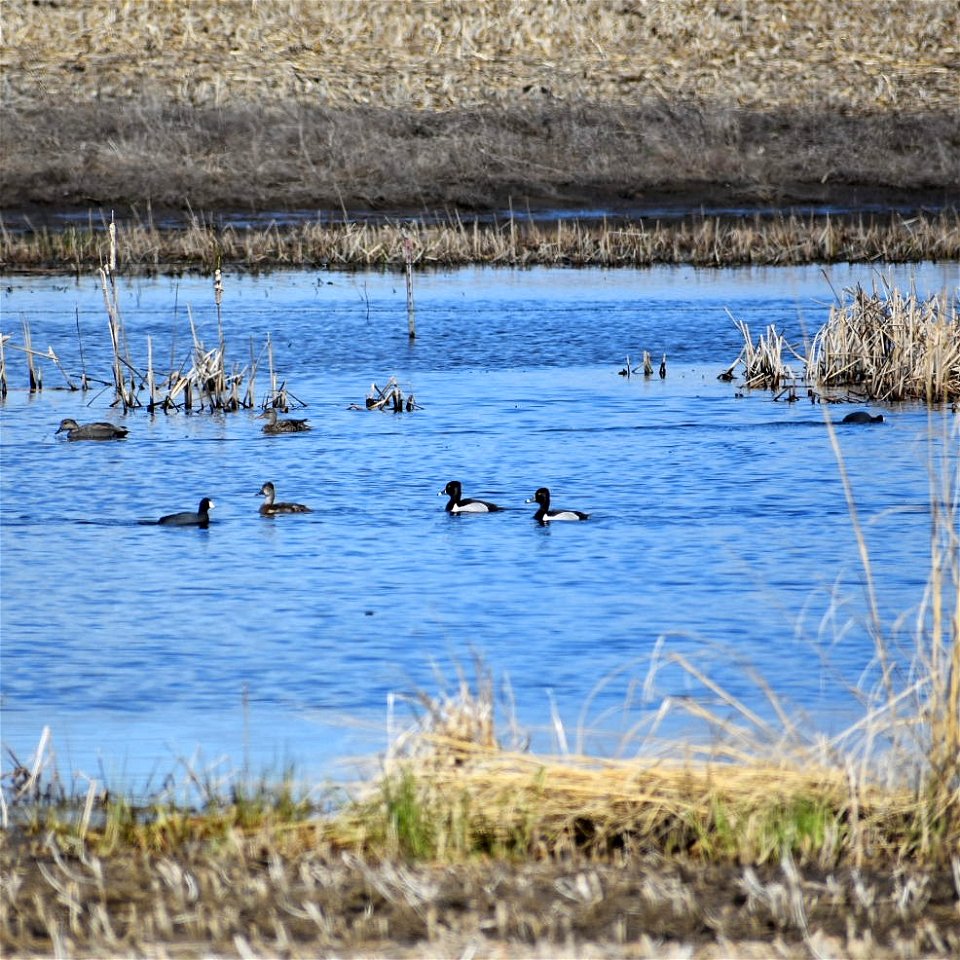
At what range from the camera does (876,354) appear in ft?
66.6

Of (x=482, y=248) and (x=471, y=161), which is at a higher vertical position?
(x=471, y=161)

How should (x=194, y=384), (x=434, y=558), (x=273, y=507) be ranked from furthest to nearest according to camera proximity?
(x=194, y=384) → (x=273, y=507) → (x=434, y=558)

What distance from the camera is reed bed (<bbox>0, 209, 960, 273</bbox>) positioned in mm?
35281

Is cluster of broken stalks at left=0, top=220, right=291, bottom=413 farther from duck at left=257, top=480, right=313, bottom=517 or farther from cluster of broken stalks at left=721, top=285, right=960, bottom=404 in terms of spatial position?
cluster of broken stalks at left=721, top=285, right=960, bottom=404

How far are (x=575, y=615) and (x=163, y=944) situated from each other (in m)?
5.78

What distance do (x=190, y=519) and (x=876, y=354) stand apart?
905 centimetres

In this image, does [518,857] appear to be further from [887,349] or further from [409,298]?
[409,298]

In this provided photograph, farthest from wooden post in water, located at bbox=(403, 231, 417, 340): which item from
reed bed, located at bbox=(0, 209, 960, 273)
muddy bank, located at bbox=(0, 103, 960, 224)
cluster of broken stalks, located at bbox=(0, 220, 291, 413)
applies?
muddy bank, located at bbox=(0, 103, 960, 224)

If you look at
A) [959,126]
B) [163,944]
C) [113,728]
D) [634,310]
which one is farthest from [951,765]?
[959,126]

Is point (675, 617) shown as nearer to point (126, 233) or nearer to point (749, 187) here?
point (126, 233)

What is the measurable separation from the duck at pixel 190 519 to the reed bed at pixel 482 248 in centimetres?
2084

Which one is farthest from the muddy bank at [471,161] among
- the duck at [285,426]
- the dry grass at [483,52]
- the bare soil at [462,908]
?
the bare soil at [462,908]

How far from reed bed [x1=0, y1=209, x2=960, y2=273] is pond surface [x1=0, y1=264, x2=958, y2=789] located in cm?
1013

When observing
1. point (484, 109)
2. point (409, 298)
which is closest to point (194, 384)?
point (409, 298)
